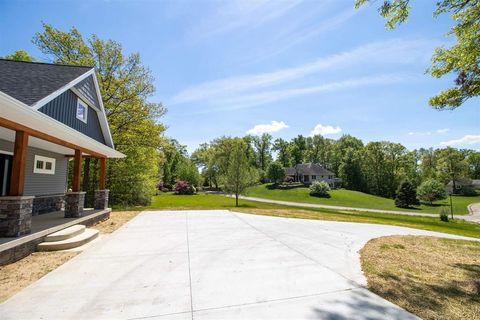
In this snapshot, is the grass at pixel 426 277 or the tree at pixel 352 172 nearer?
the grass at pixel 426 277

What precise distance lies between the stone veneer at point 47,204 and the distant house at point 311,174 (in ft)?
175

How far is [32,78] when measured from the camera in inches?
318

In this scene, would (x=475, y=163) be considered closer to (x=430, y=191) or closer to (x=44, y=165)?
(x=430, y=191)

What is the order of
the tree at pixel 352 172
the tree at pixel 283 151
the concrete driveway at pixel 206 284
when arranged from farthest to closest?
1. the tree at pixel 283 151
2. the tree at pixel 352 172
3. the concrete driveway at pixel 206 284

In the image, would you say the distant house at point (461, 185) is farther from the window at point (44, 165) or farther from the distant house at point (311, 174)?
the window at point (44, 165)

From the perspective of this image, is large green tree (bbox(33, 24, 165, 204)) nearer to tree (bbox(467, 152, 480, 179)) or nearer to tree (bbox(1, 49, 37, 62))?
tree (bbox(1, 49, 37, 62))

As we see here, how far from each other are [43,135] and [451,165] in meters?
72.8

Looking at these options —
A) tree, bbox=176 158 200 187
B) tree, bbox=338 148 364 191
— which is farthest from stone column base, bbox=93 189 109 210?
tree, bbox=338 148 364 191

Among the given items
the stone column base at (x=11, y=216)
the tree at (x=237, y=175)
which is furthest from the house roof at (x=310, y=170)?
the stone column base at (x=11, y=216)

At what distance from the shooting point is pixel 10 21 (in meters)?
9.81

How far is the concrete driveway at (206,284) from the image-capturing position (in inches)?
120

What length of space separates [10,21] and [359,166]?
59.0 meters

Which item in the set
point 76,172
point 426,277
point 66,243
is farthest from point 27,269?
point 426,277

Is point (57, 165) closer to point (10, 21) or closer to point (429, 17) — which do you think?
point (10, 21)
